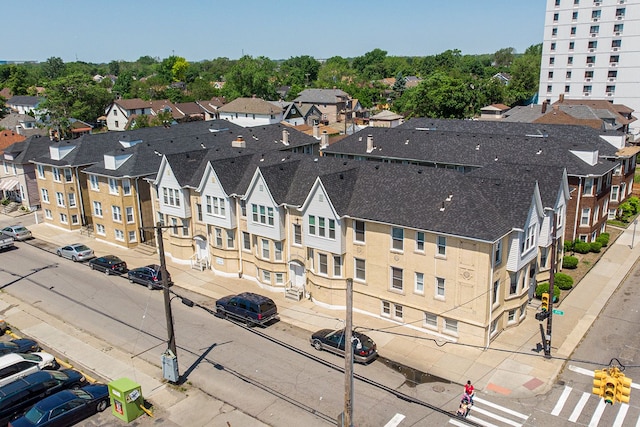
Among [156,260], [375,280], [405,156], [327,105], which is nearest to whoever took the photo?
[375,280]

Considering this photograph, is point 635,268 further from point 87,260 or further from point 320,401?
point 87,260

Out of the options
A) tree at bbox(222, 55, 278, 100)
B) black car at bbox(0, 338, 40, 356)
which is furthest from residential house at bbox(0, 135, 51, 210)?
tree at bbox(222, 55, 278, 100)

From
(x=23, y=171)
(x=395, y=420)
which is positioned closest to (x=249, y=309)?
(x=395, y=420)

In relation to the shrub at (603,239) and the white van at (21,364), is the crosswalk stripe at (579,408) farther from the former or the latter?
the white van at (21,364)

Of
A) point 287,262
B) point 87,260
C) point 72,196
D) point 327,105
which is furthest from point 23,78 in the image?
point 287,262

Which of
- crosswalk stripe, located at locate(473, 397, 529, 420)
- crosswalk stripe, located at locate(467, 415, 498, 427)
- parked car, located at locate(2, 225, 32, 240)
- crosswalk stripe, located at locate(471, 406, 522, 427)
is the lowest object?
crosswalk stripe, located at locate(473, 397, 529, 420)

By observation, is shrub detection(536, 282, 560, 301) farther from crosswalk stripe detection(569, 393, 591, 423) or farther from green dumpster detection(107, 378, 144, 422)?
green dumpster detection(107, 378, 144, 422)

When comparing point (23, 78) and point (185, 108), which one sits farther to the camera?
point (23, 78)

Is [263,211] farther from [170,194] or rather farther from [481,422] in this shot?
[481,422]
